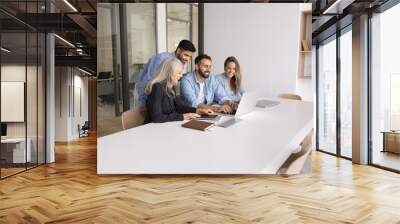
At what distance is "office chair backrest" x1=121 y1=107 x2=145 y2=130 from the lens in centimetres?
565

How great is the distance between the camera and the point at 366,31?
6.95 m

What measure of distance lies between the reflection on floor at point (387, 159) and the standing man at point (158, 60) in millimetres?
4004

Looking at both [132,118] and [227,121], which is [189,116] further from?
[132,118]

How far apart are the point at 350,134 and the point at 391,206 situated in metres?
Answer: 3.97

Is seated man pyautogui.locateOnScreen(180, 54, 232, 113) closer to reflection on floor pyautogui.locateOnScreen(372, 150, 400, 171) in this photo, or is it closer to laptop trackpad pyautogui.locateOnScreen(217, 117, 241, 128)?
laptop trackpad pyautogui.locateOnScreen(217, 117, 241, 128)

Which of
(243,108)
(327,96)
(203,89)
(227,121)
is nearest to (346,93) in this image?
(327,96)

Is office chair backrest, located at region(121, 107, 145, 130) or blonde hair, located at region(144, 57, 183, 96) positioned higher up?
blonde hair, located at region(144, 57, 183, 96)

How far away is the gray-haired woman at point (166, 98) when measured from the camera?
18.6ft

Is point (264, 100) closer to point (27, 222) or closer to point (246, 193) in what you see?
point (246, 193)

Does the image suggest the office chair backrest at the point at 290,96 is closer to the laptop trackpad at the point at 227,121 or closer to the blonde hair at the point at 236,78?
the blonde hair at the point at 236,78

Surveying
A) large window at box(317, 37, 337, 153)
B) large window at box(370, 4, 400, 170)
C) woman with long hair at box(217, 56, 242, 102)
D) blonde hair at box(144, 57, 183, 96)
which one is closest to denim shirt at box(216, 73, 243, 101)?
woman with long hair at box(217, 56, 242, 102)

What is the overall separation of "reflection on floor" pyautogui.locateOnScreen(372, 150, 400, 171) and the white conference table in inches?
80.0

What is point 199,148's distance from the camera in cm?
572

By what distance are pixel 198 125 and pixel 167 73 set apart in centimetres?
96
